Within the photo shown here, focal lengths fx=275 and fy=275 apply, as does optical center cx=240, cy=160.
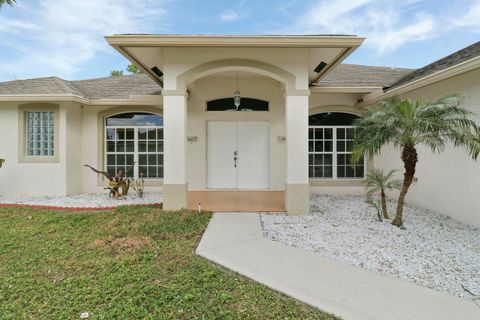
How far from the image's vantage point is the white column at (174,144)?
7074mm

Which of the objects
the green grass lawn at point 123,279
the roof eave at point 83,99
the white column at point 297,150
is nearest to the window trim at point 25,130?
the roof eave at point 83,99

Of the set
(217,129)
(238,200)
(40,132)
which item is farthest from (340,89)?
(40,132)

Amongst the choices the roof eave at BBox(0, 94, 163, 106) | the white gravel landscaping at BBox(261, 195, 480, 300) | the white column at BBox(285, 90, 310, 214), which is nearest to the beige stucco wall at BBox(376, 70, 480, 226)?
the white gravel landscaping at BBox(261, 195, 480, 300)

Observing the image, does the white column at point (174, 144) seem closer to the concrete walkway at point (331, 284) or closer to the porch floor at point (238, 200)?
the porch floor at point (238, 200)

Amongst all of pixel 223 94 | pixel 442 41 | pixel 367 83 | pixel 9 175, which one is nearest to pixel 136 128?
pixel 223 94

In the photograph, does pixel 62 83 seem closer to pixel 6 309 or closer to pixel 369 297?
pixel 6 309

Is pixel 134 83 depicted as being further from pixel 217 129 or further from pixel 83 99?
pixel 217 129

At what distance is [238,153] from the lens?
34.3 ft

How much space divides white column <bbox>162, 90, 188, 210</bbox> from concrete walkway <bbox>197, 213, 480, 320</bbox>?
228cm

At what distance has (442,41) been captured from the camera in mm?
14977

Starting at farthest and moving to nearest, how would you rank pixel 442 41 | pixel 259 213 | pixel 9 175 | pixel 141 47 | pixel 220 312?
pixel 442 41, pixel 9 175, pixel 259 213, pixel 141 47, pixel 220 312

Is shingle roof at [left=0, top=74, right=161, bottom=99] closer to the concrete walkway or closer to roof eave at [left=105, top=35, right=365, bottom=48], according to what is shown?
roof eave at [left=105, top=35, right=365, bottom=48]

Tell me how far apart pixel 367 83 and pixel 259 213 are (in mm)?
6956

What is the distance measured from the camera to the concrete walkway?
2.97 m
